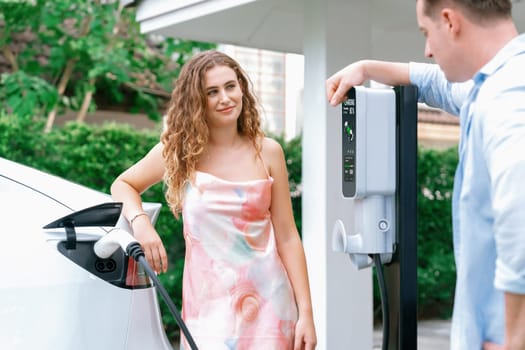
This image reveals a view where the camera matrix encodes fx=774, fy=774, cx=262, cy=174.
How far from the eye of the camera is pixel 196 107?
223cm

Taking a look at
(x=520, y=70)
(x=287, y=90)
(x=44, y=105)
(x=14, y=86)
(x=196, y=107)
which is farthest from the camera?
(x=287, y=90)

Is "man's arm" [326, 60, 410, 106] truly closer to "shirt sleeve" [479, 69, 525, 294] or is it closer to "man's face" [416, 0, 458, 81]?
"man's face" [416, 0, 458, 81]

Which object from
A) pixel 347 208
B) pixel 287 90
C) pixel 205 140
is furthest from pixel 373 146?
pixel 287 90

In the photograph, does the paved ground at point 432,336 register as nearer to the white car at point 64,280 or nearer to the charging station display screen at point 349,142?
the charging station display screen at point 349,142

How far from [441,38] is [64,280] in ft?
3.59

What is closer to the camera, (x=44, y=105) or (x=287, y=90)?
(x=44, y=105)

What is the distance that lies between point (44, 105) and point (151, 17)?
3.00 meters

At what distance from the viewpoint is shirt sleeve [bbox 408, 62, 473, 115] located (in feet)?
6.14

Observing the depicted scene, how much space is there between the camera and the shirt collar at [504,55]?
1333mm

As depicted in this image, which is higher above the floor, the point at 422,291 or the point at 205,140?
the point at 205,140

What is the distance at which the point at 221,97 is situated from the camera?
88.0 inches

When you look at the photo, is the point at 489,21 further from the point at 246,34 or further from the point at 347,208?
the point at 246,34

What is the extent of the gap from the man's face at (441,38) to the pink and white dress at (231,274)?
863 millimetres

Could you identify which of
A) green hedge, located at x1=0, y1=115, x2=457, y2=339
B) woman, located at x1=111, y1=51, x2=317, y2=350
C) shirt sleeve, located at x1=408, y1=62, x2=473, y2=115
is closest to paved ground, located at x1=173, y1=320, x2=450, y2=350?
green hedge, located at x1=0, y1=115, x2=457, y2=339
